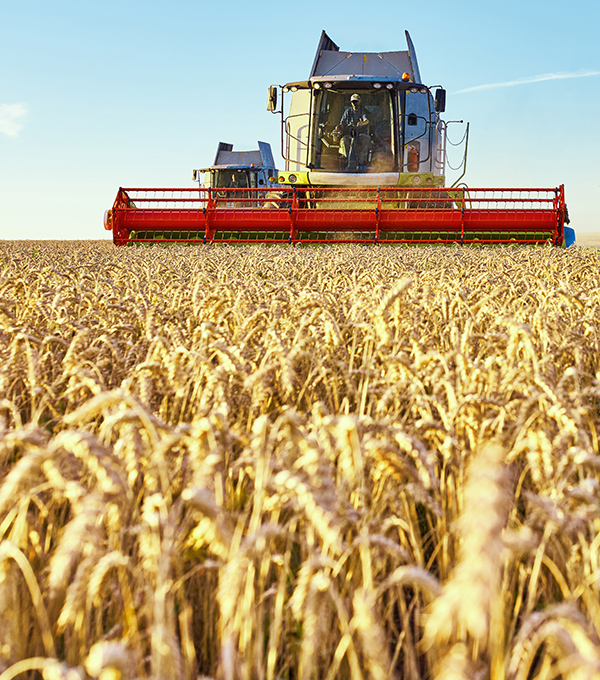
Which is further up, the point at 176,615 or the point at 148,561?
the point at 148,561

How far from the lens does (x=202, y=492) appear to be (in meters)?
0.99

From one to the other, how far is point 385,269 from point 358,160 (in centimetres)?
757

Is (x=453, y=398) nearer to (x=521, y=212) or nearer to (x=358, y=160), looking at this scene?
(x=521, y=212)

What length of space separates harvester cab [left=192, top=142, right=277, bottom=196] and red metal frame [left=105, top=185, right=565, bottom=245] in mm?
12879

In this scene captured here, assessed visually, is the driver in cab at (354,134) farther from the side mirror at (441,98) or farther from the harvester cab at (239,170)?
the harvester cab at (239,170)

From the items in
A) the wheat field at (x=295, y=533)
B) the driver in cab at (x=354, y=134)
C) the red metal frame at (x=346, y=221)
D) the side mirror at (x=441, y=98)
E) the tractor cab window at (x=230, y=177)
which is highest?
the tractor cab window at (x=230, y=177)

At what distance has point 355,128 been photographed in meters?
13.6

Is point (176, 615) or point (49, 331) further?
point (49, 331)

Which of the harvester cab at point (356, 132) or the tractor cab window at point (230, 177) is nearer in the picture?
the harvester cab at point (356, 132)

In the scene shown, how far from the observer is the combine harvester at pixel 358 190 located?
12320 millimetres

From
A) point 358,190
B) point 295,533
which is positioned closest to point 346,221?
point 358,190

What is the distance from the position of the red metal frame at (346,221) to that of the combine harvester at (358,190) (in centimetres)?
2

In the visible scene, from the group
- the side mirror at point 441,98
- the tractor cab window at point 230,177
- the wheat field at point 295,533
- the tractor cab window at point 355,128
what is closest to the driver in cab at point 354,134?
the tractor cab window at point 355,128

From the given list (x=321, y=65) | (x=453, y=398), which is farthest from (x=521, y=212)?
(x=453, y=398)
